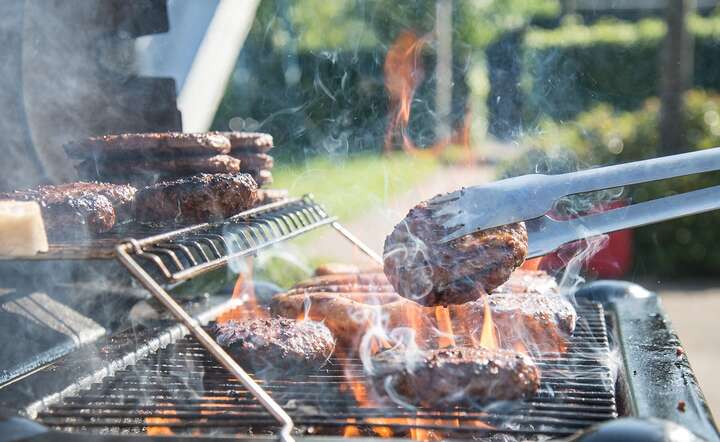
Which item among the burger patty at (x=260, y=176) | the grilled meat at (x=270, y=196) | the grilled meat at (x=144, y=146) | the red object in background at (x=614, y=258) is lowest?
the red object in background at (x=614, y=258)

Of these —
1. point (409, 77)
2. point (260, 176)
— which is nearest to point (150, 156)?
point (260, 176)

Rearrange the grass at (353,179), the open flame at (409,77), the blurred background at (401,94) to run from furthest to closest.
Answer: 1. the open flame at (409,77)
2. the grass at (353,179)
3. the blurred background at (401,94)

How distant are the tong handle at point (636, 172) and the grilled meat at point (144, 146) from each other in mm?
1527

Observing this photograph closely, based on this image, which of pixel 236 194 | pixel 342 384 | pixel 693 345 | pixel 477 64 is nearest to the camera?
pixel 342 384

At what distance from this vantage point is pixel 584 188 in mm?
2754

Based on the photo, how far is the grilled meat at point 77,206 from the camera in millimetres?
2789

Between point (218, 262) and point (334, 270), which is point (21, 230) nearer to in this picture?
point (218, 262)

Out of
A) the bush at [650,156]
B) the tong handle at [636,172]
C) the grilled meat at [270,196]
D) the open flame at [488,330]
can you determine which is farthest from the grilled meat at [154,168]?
the bush at [650,156]

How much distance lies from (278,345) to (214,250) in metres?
0.45

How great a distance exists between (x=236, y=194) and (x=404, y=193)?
38.0ft

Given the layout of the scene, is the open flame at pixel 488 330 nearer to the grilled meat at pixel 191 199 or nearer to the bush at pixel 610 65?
the grilled meat at pixel 191 199

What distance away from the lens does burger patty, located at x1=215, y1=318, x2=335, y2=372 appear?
2.94 m

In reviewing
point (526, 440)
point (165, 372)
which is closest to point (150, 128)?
point (165, 372)

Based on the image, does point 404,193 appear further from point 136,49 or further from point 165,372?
point 165,372
